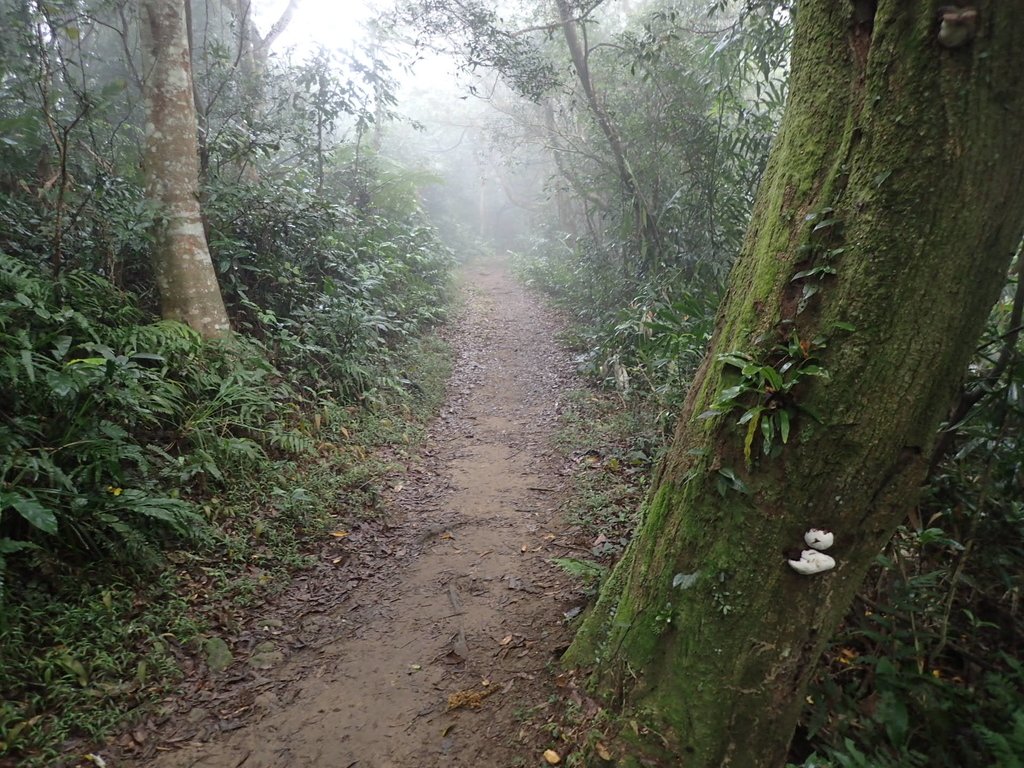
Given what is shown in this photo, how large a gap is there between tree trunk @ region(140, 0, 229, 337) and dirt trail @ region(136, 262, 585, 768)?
119 inches

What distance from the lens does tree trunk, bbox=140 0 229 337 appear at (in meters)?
5.60

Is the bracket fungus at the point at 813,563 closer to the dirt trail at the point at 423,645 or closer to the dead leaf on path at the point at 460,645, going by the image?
the dirt trail at the point at 423,645

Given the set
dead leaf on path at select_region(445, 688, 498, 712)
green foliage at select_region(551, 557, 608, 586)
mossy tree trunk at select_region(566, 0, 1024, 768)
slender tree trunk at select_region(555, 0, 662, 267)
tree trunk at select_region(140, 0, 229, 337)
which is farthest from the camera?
slender tree trunk at select_region(555, 0, 662, 267)

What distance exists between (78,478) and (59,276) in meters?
2.25

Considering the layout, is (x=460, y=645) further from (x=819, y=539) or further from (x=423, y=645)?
(x=819, y=539)

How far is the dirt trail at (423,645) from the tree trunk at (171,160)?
9.93 ft

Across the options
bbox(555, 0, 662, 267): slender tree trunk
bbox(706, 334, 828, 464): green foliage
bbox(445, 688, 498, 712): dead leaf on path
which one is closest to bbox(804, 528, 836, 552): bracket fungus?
bbox(706, 334, 828, 464): green foliage

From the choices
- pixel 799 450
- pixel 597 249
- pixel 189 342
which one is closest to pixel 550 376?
pixel 597 249

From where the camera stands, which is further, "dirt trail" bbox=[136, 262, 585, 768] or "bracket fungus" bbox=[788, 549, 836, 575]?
"dirt trail" bbox=[136, 262, 585, 768]

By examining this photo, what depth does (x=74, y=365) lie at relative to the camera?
400cm

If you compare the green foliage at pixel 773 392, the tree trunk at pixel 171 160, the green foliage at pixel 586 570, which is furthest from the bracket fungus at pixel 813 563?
the tree trunk at pixel 171 160

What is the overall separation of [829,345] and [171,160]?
6.47m

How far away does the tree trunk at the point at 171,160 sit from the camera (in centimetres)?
560

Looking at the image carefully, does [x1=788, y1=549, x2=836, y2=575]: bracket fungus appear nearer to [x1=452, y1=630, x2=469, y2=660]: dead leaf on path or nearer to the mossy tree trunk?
the mossy tree trunk
